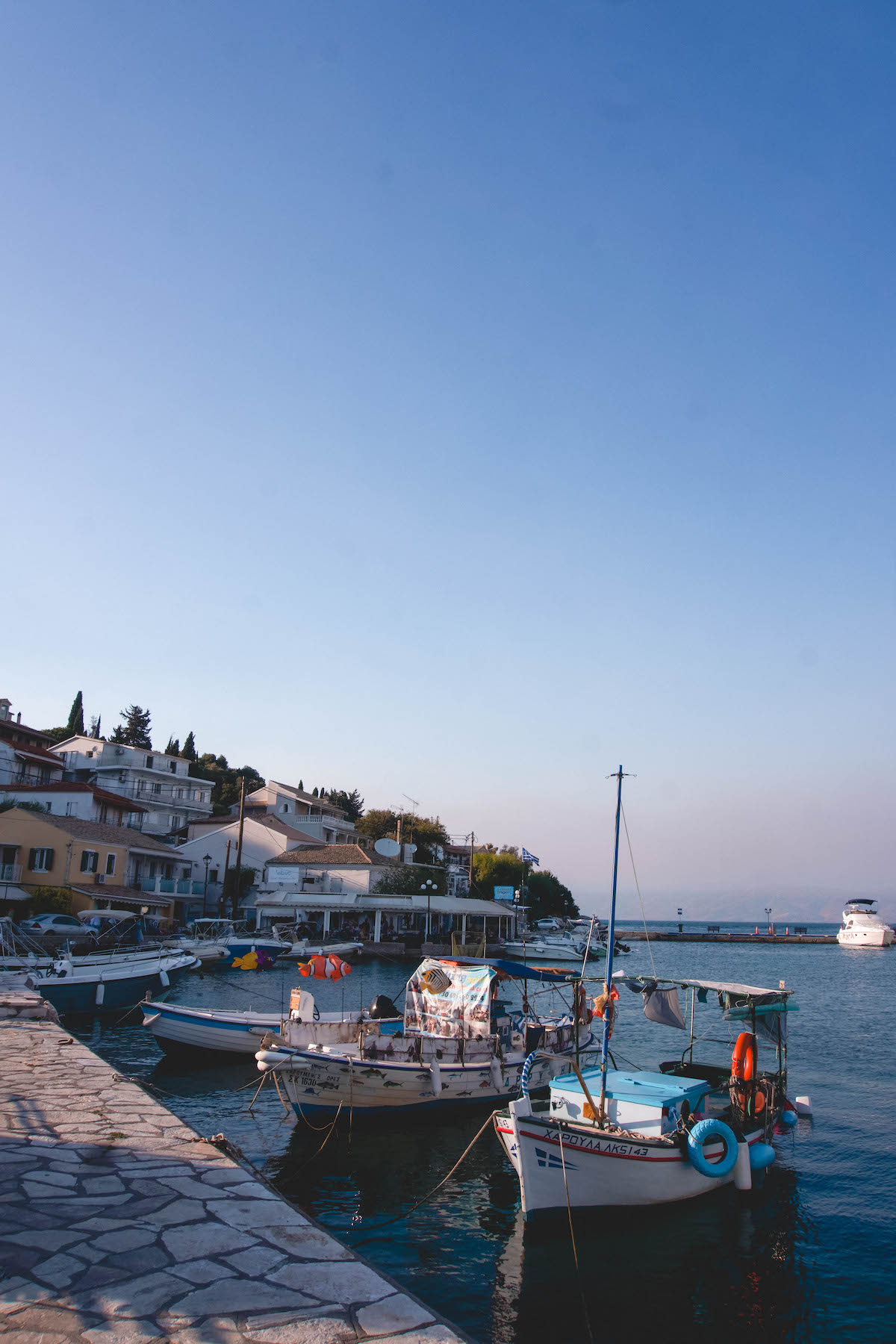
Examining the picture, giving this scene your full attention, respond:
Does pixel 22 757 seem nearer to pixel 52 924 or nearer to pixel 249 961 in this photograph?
pixel 52 924

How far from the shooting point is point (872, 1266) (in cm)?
1348

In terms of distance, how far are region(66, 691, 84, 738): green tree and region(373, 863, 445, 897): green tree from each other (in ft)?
153

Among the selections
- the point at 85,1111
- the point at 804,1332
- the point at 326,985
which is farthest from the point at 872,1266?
the point at 326,985

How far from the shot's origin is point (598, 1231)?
13.7 metres

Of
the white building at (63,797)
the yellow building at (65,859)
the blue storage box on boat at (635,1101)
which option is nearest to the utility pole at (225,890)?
the white building at (63,797)

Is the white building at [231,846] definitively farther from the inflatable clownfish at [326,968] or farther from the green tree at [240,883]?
the inflatable clownfish at [326,968]

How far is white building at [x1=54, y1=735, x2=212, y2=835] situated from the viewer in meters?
77.2

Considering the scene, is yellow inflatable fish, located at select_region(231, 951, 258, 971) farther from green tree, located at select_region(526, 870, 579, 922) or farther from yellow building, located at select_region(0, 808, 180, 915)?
green tree, located at select_region(526, 870, 579, 922)

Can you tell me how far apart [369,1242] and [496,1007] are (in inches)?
389

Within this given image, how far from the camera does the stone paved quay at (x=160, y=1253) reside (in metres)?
A: 6.08

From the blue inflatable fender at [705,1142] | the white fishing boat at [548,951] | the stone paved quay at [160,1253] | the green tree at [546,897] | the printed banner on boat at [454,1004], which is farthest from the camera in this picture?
the green tree at [546,897]

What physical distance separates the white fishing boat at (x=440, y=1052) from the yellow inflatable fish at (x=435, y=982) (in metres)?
0.02

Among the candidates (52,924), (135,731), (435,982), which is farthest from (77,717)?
(435,982)

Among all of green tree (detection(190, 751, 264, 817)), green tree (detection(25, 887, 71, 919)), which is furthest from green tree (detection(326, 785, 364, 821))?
green tree (detection(25, 887, 71, 919))
